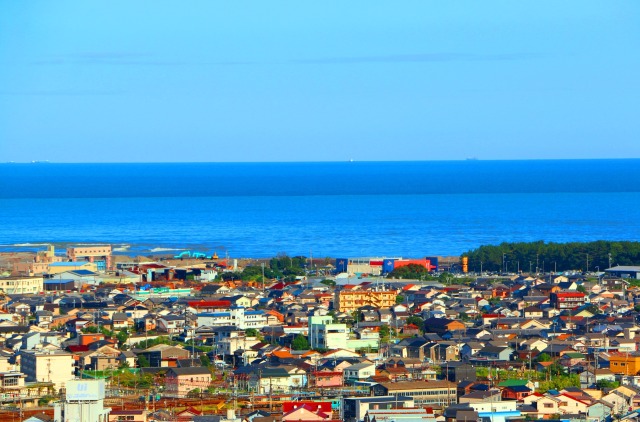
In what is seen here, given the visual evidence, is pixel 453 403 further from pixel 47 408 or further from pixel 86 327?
pixel 86 327

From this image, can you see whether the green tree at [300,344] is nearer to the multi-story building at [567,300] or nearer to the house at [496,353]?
the house at [496,353]

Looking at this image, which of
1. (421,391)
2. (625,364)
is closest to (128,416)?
(421,391)

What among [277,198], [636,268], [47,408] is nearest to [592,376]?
[47,408]

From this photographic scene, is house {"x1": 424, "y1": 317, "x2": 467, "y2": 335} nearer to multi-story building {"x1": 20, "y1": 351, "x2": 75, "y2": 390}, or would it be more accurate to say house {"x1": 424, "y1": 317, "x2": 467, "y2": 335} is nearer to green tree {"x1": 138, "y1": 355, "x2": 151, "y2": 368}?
green tree {"x1": 138, "y1": 355, "x2": 151, "y2": 368}

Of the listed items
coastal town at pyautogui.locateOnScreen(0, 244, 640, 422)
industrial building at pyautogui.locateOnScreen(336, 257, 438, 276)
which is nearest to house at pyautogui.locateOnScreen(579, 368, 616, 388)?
coastal town at pyautogui.locateOnScreen(0, 244, 640, 422)

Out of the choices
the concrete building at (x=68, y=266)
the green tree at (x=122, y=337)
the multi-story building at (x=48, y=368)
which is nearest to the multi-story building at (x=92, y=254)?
the concrete building at (x=68, y=266)

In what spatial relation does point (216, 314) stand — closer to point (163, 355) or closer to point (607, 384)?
point (163, 355)
